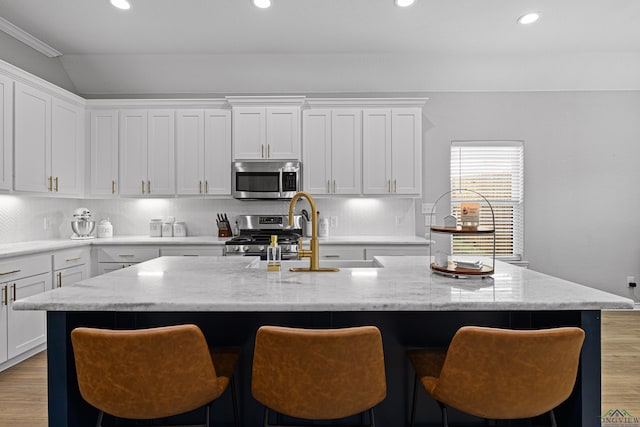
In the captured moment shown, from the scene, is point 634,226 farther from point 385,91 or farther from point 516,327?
point 516,327

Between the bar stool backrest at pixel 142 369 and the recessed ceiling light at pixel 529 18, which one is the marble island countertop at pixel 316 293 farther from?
the recessed ceiling light at pixel 529 18

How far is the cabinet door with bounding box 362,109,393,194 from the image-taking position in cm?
427

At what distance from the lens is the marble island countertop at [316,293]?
4.53ft

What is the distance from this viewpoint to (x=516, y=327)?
176 cm

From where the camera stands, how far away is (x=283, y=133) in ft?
13.9

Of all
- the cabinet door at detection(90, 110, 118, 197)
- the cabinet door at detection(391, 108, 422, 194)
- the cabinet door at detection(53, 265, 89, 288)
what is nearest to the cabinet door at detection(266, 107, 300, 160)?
the cabinet door at detection(391, 108, 422, 194)

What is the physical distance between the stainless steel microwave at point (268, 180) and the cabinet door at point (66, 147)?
171 cm

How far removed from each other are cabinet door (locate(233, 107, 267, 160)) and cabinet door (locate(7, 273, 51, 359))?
6.96ft

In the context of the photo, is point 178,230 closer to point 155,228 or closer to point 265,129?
point 155,228

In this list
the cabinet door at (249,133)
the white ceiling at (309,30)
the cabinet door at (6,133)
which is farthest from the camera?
the cabinet door at (249,133)

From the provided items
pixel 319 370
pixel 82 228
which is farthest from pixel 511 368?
pixel 82 228

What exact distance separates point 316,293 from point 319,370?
347 millimetres

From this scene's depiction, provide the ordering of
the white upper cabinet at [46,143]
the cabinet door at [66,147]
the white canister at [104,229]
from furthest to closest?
the white canister at [104,229] < the cabinet door at [66,147] < the white upper cabinet at [46,143]

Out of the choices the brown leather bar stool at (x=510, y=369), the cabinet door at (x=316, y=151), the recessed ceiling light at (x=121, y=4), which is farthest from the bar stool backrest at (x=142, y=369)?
the cabinet door at (x=316, y=151)
